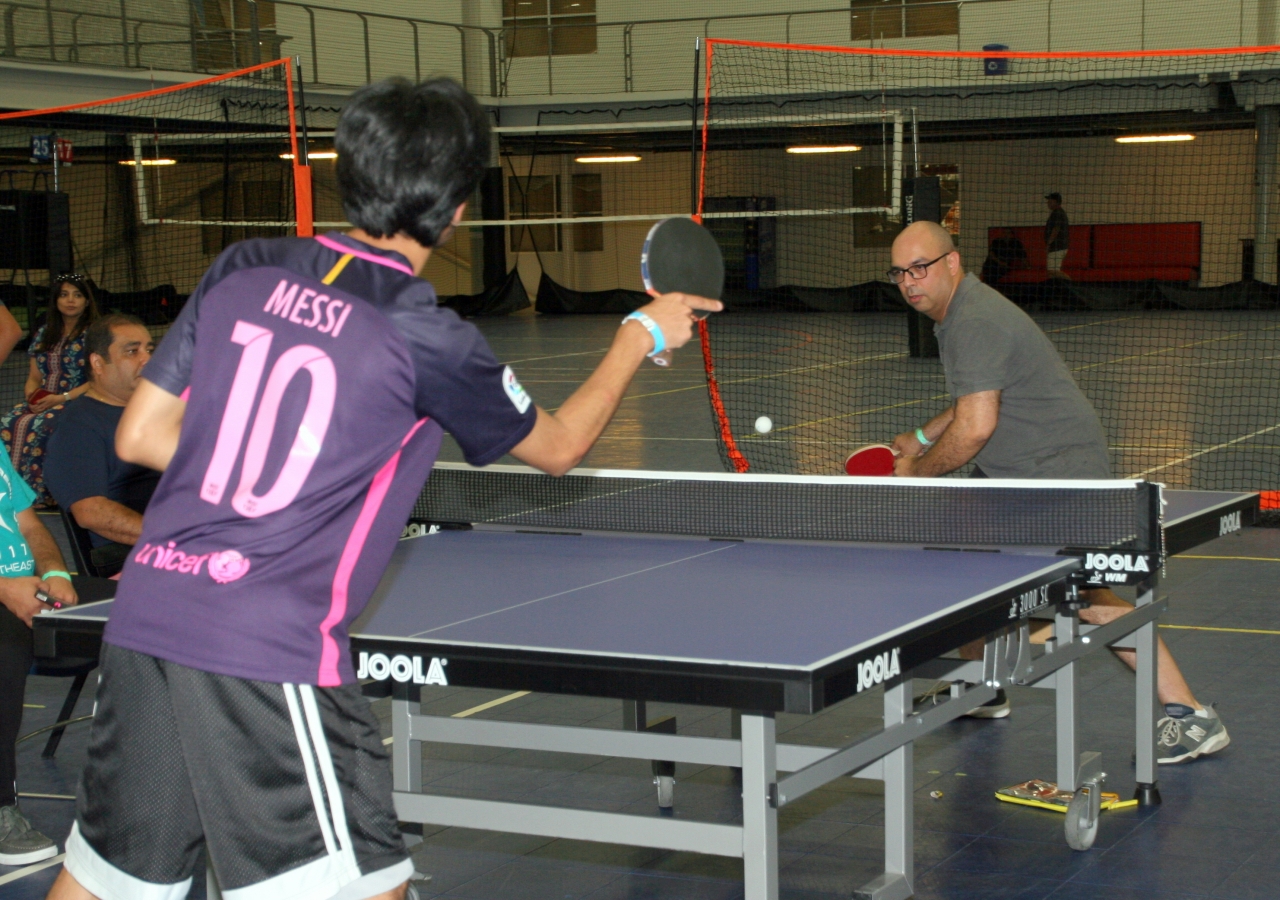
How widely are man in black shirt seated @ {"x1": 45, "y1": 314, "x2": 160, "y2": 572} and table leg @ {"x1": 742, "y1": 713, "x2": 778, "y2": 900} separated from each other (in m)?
2.43

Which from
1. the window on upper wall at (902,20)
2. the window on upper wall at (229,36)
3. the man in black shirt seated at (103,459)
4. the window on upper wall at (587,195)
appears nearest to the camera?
the man in black shirt seated at (103,459)

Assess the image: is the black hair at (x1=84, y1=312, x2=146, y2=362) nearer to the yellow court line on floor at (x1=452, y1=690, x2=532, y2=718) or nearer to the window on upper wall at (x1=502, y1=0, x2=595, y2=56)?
the yellow court line on floor at (x1=452, y1=690, x2=532, y2=718)

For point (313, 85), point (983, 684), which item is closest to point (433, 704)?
point (983, 684)

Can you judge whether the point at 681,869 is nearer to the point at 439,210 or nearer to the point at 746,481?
the point at 746,481

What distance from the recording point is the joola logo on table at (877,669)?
251 centimetres

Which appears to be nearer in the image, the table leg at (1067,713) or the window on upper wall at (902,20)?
the table leg at (1067,713)

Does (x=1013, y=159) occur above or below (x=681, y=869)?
above

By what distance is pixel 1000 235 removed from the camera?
23.7 metres

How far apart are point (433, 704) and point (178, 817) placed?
3028 mm

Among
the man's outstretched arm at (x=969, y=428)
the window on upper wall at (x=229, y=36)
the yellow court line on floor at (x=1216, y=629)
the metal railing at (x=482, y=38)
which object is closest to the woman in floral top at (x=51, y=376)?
the man's outstretched arm at (x=969, y=428)

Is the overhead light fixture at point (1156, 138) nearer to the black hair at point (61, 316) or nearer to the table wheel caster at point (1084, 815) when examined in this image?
the black hair at point (61, 316)

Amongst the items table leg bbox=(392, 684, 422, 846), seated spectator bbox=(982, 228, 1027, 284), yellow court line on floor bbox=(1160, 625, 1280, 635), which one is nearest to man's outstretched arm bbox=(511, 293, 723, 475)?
table leg bbox=(392, 684, 422, 846)

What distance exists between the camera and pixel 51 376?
26.9 feet

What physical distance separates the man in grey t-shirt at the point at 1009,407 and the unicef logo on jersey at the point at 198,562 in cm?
274
